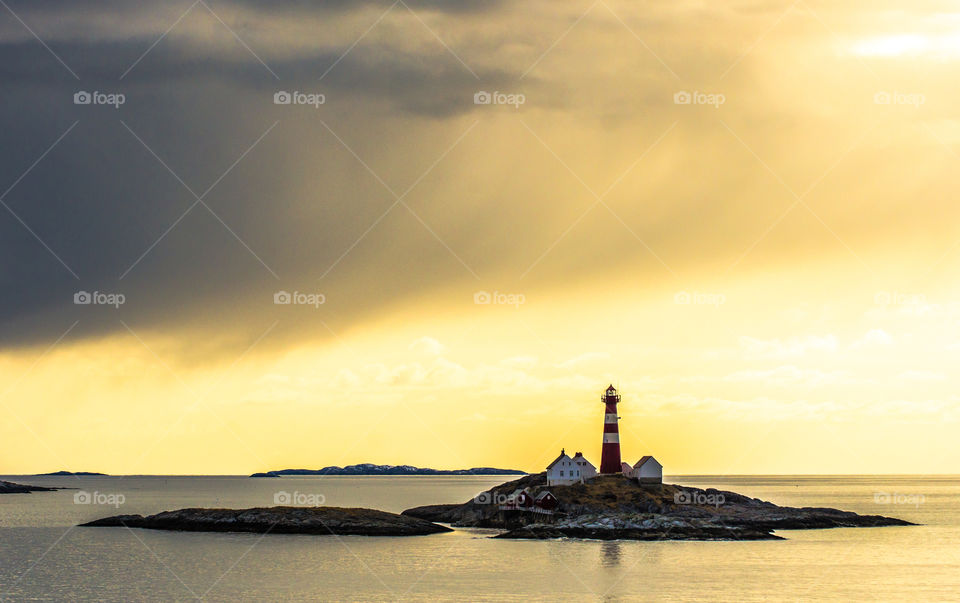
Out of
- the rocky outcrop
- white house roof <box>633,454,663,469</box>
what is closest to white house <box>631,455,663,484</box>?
white house roof <box>633,454,663,469</box>

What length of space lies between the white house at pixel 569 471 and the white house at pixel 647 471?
543 centimetres

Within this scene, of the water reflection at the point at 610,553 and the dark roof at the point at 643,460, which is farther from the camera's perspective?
the dark roof at the point at 643,460

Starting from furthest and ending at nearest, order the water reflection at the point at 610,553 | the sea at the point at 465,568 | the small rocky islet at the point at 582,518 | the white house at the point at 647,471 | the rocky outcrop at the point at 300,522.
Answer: the white house at the point at 647,471
the rocky outcrop at the point at 300,522
the small rocky islet at the point at 582,518
the water reflection at the point at 610,553
the sea at the point at 465,568

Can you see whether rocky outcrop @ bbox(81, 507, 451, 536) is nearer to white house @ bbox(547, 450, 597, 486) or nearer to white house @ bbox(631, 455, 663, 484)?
white house @ bbox(547, 450, 597, 486)

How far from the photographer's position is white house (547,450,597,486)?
114m

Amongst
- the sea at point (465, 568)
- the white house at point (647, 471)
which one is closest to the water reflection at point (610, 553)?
the sea at point (465, 568)

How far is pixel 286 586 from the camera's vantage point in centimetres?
7156

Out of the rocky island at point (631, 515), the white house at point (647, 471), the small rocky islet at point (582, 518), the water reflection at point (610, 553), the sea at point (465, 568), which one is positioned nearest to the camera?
the sea at point (465, 568)

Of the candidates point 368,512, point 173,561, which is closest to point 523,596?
point 173,561

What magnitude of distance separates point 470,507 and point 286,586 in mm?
54152

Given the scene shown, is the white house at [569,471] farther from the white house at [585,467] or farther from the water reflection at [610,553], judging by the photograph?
Answer: the water reflection at [610,553]

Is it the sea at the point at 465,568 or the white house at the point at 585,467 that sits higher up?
the white house at the point at 585,467

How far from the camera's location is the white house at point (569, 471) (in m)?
114

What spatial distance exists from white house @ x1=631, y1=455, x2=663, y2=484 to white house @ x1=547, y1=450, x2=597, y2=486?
5432 millimetres
